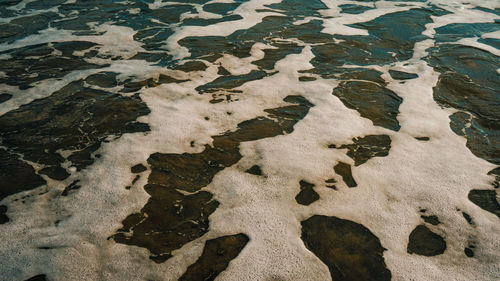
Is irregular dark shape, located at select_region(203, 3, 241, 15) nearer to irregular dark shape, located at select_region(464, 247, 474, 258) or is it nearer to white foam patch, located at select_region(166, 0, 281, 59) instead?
white foam patch, located at select_region(166, 0, 281, 59)

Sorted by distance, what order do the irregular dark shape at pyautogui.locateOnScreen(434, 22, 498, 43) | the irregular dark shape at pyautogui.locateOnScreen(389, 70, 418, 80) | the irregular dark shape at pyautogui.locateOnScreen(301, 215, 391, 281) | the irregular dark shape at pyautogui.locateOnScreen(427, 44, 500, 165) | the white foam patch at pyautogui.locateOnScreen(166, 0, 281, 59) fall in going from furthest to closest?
1. the irregular dark shape at pyautogui.locateOnScreen(434, 22, 498, 43)
2. the white foam patch at pyautogui.locateOnScreen(166, 0, 281, 59)
3. the irregular dark shape at pyautogui.locateOnScreen(389, 70, 418, 80)
4. the irregular dark shape at pyautogui.locateOnScreen(427, 44, 500, 165)
5. the irregular dark shape at pyautogui.locateOnScreen(301, 215, 391, 281)

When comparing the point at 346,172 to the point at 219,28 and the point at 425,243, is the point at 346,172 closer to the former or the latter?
the point at 425,243

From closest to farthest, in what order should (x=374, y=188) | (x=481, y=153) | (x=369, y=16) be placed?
(x=374, y=188)
(x=481, y=153)
(x=369, y=16)

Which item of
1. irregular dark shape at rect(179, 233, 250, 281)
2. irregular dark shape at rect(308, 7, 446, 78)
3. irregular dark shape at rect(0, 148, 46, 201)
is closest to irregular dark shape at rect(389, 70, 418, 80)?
irregular dark shape at rect(308, 7, 446, 78)

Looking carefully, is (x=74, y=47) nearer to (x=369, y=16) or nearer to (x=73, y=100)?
(x=73, y=100)

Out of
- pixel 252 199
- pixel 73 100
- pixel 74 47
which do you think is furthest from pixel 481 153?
pixel 74 47
